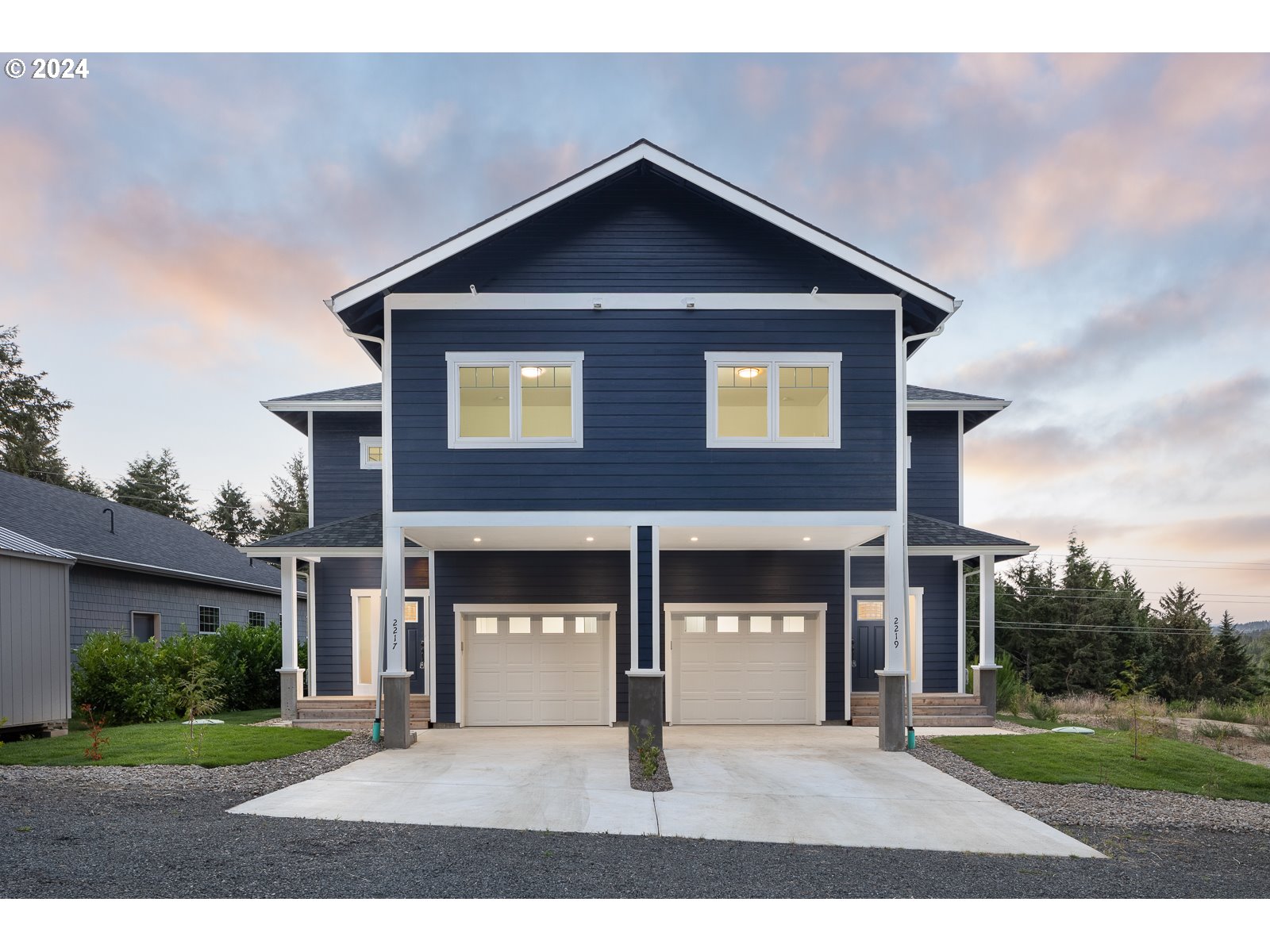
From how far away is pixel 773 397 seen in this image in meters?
11.3

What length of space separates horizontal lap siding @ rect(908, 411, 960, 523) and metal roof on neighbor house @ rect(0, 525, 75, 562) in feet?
48.5

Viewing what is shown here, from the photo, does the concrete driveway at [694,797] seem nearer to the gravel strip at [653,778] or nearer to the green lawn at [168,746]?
the gravel strip at [653,778]

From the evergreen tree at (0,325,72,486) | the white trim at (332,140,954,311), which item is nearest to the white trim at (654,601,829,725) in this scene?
the white trim at (332,140,954,311)

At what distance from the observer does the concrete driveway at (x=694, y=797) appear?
6605 millimetres

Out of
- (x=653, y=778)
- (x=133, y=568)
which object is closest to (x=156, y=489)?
(x=133, y=568)

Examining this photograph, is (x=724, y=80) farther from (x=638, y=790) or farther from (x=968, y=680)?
(x=638, y=790)

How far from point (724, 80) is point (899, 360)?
11647 millimetres

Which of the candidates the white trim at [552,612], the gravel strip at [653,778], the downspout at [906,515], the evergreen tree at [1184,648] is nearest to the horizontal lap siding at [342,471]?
the white trim at [552,612]

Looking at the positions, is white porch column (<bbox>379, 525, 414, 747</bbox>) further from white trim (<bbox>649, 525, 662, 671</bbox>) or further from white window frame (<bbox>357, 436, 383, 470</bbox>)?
white window frame (<bbox>357, 436, 383, 470</bbox>)

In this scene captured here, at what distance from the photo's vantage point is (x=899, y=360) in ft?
37.1

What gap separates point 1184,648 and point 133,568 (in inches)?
1229

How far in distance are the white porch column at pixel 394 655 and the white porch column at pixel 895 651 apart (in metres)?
6.61

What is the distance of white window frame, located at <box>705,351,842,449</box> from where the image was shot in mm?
11156

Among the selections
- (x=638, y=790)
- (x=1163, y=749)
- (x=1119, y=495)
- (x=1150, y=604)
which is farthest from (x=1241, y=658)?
(x=638, y=790)
